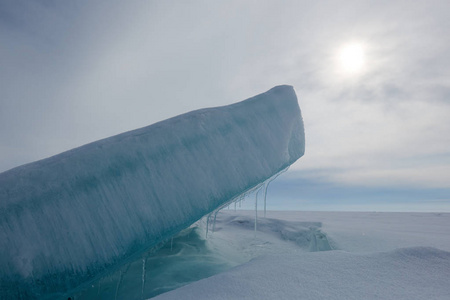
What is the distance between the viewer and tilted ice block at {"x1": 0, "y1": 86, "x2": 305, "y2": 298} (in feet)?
5.63

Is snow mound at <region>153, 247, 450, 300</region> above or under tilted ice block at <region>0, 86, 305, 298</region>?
under

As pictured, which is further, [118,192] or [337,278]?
[118,192]

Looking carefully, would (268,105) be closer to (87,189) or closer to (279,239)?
(87,189)

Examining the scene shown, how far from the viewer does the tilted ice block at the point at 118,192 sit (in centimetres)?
171

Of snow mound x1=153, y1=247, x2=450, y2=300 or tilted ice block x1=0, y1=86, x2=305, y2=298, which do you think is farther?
tilted ice block x1=0, y1=86, x2=305, y2=298

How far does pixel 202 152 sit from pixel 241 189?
0.40m

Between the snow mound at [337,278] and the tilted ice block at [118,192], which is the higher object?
the tilted ice block at [118,192]

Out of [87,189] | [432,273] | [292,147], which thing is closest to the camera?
[432,273]

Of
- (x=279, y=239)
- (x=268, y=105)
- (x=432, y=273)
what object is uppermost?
(x=268, y=105)

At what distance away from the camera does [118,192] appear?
6.48ft

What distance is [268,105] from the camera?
113 inches

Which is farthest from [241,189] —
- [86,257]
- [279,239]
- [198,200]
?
[279,239]

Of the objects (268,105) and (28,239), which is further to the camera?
(268,105)

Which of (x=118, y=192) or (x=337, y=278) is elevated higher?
(x=118, y=192)
